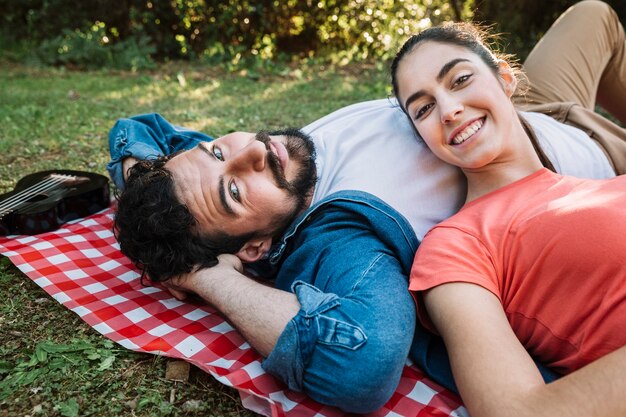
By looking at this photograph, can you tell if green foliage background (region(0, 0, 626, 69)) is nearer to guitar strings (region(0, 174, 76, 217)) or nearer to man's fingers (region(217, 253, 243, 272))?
guitar strings (region(0, 174, 76, 217))

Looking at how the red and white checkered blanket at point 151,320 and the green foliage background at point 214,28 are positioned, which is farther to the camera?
the green foliage background at point 214,28

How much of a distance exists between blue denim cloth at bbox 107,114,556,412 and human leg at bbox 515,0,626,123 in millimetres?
2025

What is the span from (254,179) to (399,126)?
2.80 feet

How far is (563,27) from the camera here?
396cm

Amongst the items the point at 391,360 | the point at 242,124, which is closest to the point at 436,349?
the point at 391,360

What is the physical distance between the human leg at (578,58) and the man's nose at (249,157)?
211cm

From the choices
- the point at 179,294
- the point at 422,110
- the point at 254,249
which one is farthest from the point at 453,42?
the point at 179,294

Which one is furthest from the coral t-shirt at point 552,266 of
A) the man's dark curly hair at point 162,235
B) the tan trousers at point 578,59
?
the tan trousers at point 578,59

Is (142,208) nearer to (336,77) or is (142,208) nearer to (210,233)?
(210,233)

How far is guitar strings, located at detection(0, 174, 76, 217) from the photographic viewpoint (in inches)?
123

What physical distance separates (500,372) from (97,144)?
4199 millimetres

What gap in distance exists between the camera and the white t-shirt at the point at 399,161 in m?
2.50

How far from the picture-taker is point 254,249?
2.61 metres

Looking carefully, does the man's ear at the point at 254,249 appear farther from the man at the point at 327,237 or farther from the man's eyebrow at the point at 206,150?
the man's eyebrow at the point at 206,150
